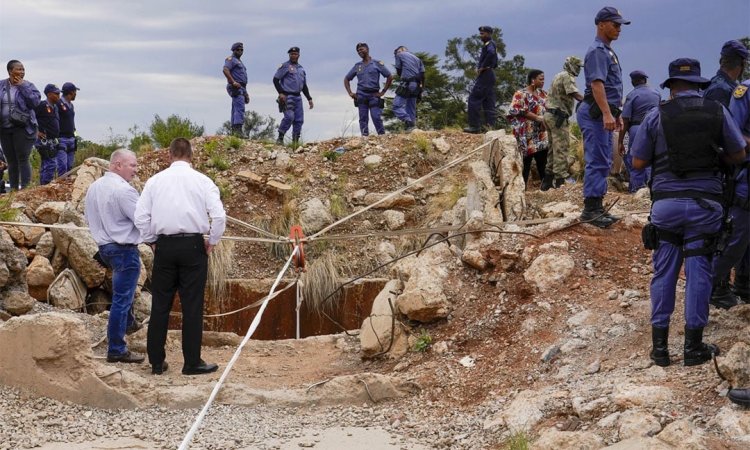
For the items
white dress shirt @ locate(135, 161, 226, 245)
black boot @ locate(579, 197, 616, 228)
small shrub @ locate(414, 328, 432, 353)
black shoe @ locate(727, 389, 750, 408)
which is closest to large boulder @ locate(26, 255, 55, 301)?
white dress shirt @ locate(135, 161, 226, 245)

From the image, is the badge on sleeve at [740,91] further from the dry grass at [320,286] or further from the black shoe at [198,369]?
the dry grass at [320,286]

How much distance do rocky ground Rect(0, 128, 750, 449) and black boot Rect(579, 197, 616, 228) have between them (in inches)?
3.6

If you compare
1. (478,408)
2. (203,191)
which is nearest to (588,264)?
(478,408)

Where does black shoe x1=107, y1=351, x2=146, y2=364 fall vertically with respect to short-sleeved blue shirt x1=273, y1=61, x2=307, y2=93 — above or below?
below

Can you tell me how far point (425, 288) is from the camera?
7.50 metres

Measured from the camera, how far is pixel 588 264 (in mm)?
7453

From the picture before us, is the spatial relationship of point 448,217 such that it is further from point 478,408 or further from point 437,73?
point 437,73

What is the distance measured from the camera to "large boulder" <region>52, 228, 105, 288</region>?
9938mm

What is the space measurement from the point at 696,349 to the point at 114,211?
4356 millimetres

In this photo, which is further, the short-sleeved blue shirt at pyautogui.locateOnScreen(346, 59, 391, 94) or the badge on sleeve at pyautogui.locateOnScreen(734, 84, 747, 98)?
the short-sleeved blue shirt at pyautogui.locateOnScreen(346, 59, 391, 94)

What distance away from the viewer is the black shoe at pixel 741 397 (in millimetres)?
4621

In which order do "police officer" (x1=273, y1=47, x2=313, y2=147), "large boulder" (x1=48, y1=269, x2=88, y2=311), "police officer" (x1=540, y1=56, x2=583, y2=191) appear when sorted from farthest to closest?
"police officer" (x1=273, y1=47, x2=313, y2=147), "police officer" (x1=540, y1=56, x2=583, y2=191), "large boulder" (x1=48, y1=269, x2=88, y2=311)

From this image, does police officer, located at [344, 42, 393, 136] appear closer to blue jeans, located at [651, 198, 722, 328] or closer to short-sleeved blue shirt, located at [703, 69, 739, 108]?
short-sleeved blue shirt, located at [703, 69, 739, 108]

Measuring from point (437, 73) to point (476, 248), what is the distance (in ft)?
61.3
